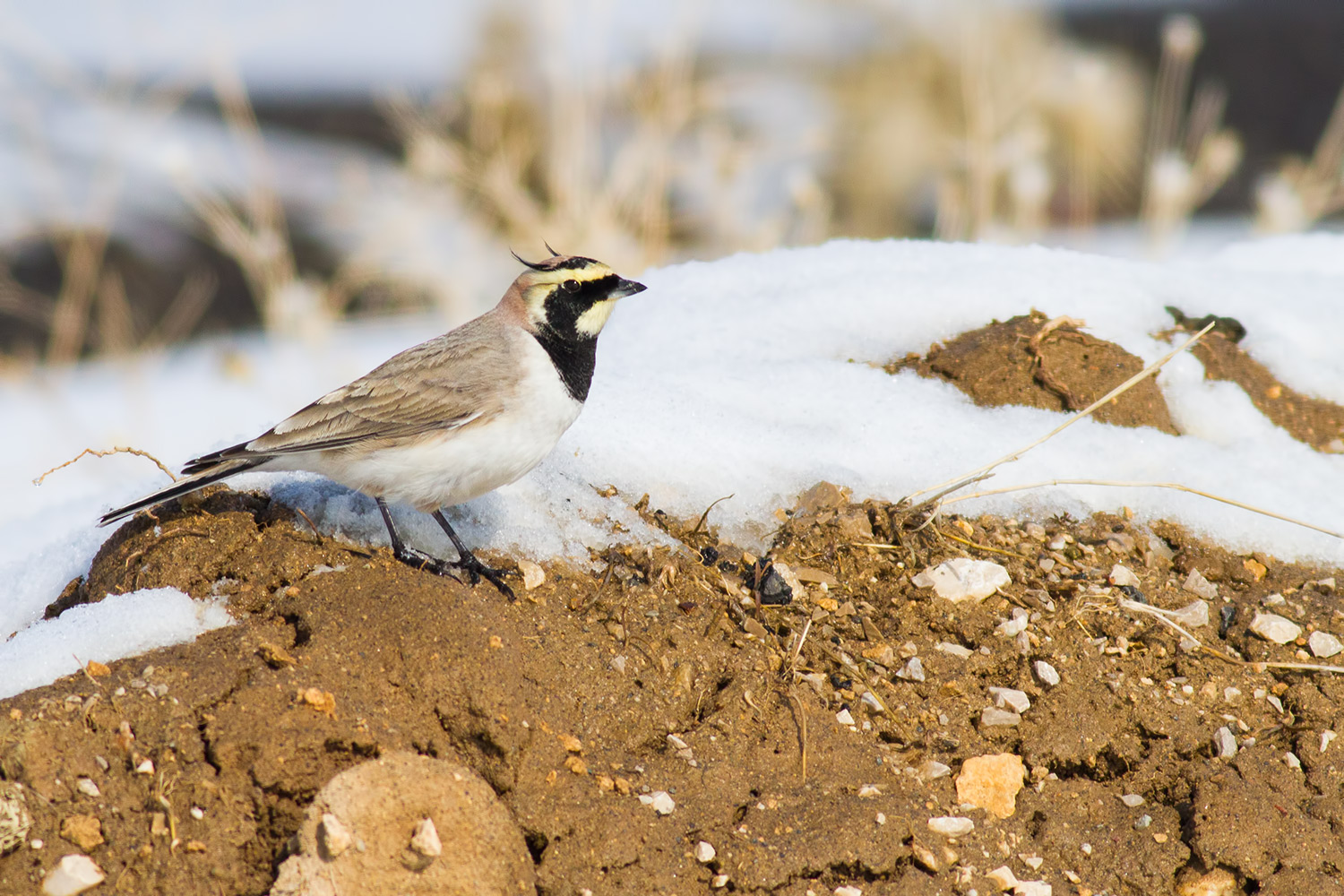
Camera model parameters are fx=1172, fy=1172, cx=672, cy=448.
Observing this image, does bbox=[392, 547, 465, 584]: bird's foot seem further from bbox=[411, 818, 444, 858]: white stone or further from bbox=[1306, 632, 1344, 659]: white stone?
bbox=[1306, 632, 1344, 659]: white stone

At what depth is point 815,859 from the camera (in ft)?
9.25

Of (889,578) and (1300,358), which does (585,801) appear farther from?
(1300,358)

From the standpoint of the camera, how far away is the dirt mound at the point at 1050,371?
459cm

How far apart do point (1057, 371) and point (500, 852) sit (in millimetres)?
3000

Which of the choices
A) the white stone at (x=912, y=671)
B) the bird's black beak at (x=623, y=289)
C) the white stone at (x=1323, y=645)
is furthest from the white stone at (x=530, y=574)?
the white stone at (x=1323, y=645)

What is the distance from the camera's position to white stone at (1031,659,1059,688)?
343cm

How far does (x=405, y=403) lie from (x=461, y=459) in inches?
14.3

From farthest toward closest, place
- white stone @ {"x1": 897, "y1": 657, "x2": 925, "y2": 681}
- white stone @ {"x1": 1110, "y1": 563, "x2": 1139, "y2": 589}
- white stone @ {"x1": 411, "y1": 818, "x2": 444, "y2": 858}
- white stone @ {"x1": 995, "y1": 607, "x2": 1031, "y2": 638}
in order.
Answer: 1. white stone @ {"x1": 1110, "y1": 563, "x2": 1139, "y2": 589}
2. white stone @ {"x1": 995, "y1": 607, "x2": 1031, "y2": 638}
3. white stone @ {"x1": 897, "y1": 657, "x2": 925, "y2": 681}
4. white stone @ {"x1": 411, "y1": 818, "x2": 444, "y2": 858}

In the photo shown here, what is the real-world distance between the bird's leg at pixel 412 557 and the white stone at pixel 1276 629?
97.1 inches

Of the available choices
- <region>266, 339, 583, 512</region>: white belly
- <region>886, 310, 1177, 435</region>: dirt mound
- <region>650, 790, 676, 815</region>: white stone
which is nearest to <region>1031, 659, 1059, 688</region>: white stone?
<region>650, 790, 676, 815</region>: white stone

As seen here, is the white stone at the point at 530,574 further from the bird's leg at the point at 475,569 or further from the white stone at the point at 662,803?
the white stone at the point at 662,803

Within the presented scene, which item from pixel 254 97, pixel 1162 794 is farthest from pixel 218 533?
pixel 254 97

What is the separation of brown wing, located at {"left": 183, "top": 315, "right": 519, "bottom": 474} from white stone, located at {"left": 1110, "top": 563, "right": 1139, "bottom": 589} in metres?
2.02

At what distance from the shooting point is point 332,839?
251 cm
